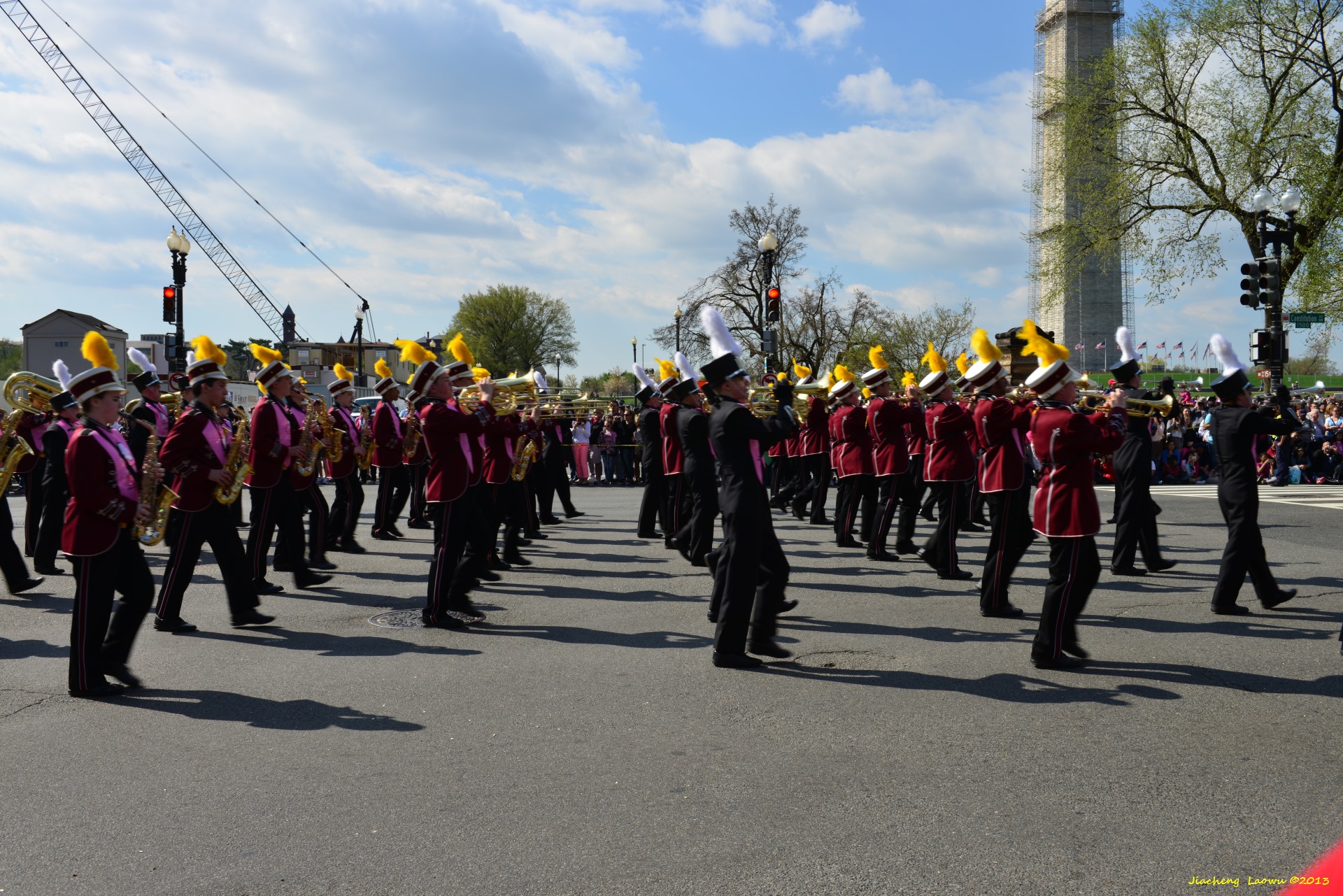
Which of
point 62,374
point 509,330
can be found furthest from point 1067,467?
point 509,330

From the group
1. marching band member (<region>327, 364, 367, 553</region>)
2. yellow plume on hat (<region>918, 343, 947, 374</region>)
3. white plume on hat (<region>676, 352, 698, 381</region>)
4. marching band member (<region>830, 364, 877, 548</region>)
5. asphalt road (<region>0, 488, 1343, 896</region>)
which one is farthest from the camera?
marching band member (<region>327, 364, 367, 553</region>)

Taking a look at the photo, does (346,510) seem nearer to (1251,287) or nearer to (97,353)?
(97,353)

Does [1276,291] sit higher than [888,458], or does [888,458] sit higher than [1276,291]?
[1276,291]

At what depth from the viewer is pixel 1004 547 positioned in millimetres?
7941

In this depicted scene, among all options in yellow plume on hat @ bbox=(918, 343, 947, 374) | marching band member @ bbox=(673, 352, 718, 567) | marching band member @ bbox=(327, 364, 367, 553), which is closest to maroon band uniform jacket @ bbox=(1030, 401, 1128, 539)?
marching band member @ bbox=(673, 352, 718, 567)

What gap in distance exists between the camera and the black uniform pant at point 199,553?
7668 millimetres

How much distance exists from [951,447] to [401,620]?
5.36 metres

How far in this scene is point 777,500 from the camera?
1700cm

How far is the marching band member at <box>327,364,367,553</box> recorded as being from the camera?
469 inches

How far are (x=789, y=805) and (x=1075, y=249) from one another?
90.2ft

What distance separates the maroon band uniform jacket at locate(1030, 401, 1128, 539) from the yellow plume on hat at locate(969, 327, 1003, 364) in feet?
5.74

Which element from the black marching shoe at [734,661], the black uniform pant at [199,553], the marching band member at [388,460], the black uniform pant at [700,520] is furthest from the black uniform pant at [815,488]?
the black uniform pant at [199,553]

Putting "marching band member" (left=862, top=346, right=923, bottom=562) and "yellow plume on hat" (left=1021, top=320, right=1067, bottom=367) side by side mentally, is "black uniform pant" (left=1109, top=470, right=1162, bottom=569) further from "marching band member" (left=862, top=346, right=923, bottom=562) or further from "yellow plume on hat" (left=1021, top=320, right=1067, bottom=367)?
"yellow plume on hat" (left=1021, top=320, right=1067, bottom=367)

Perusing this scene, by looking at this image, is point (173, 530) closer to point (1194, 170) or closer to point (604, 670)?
point (604, 670)
